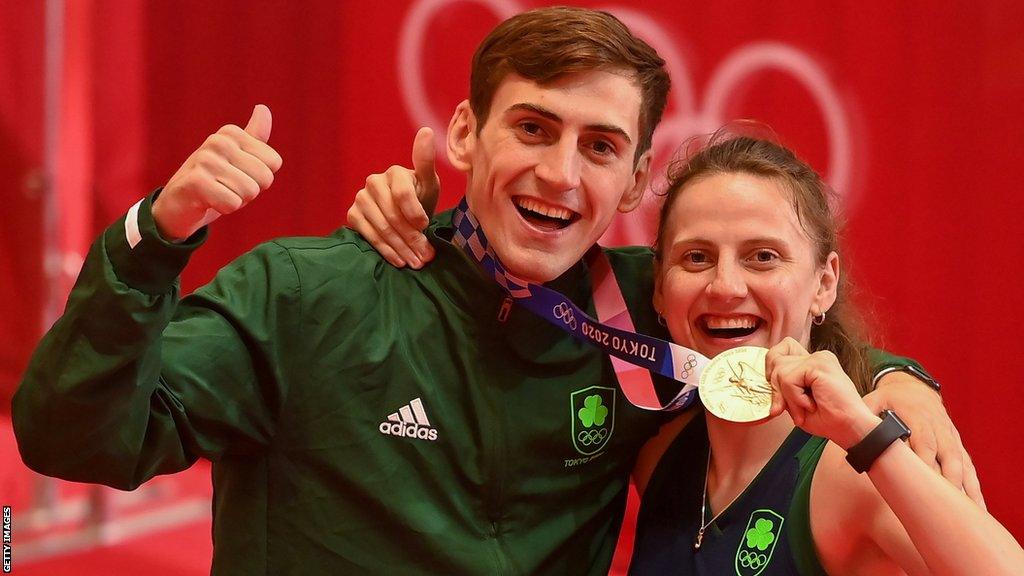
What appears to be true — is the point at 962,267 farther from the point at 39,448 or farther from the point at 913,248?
the point at 39,448

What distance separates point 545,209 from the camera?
210 cm

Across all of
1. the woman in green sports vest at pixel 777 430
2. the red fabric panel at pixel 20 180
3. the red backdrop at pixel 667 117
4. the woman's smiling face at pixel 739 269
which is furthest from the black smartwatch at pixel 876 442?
the red fabric panel at pixel 20 180

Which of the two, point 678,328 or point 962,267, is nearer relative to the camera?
point 678,328

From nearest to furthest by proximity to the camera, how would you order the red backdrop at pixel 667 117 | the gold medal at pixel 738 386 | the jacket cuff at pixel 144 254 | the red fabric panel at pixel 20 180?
the jacket cuff at pixel 144 254
the gold medal at pixel 738 386
the red backdrop at pixel 667 117
the red fabric panel at pixel 20 180

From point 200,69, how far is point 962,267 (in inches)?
131

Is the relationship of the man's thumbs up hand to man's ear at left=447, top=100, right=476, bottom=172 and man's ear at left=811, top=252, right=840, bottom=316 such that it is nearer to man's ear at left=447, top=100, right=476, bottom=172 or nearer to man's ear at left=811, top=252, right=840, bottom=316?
man's ear at left=447, top=100, right=476, bottom=172

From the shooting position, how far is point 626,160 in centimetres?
216

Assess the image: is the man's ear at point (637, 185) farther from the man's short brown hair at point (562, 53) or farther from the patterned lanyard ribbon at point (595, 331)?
the patterned lanyard ribbon at point (595, 331)

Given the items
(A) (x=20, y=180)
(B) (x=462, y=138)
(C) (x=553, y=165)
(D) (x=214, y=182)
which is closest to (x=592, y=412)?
(C) (x=553, y=165)

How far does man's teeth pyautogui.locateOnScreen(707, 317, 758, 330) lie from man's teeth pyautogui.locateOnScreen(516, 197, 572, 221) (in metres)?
0.37

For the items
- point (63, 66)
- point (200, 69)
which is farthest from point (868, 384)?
point (63, 66)

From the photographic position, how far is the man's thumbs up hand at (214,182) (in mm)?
1523

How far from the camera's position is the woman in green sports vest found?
1627 millimetres

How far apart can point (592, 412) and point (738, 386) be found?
1.30ft
